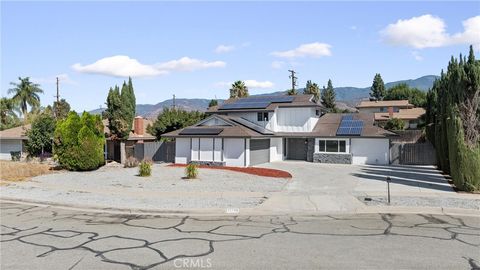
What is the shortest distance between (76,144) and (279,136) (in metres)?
17.2

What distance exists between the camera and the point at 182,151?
113 feet

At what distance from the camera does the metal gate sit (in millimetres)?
32469

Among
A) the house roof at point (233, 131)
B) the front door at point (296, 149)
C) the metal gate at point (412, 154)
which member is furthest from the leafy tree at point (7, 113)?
the metal gate at point (412, 154)

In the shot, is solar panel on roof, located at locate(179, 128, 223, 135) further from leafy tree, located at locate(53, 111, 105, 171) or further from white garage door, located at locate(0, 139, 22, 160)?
white garage door, located at locate(0, 139, 22, 160)

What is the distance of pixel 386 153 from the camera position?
3266 centimetres

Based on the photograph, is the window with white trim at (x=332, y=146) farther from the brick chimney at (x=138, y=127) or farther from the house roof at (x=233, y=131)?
the brick chimney at (x=138, y=127)

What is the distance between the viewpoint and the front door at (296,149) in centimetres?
3700

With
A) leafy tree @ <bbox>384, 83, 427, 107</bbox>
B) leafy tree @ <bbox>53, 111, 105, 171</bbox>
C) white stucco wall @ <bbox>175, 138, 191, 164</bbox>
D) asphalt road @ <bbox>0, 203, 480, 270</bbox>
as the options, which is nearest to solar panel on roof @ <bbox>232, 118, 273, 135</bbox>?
white stucco wall @ <bbox>175, 138, 191, 164</bbox>

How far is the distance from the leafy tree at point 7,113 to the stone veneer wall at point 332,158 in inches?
2098

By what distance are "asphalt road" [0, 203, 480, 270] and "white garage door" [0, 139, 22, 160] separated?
3507cm

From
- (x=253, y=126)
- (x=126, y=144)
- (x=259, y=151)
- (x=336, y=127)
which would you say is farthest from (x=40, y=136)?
(x=336, y=127)

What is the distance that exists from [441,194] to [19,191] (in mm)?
19868

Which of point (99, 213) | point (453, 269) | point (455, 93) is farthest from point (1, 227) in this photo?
point (455, 93)

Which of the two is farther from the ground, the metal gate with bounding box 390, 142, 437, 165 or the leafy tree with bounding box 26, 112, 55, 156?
the leafy tree with bounding box 26, 112, 55, 156
